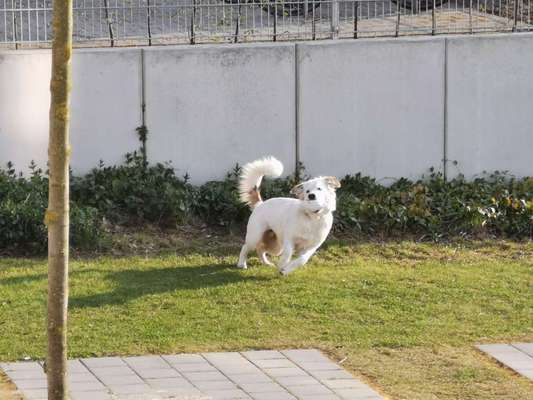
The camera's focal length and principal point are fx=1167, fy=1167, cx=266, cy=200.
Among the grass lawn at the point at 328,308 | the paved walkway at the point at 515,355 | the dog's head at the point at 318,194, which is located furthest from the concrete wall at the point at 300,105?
the paved walkway at the point at 515,355

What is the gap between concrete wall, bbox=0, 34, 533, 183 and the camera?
12719 mm

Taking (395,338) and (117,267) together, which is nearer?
(395,338)

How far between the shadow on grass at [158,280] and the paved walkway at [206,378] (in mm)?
1610

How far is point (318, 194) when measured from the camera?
33.9 ft

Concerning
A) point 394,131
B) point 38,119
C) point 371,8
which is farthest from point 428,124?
point 38,119

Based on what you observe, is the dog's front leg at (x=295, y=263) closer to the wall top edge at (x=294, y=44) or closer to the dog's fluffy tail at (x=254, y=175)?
the dog's fluffy tail at (x=254, y=175)

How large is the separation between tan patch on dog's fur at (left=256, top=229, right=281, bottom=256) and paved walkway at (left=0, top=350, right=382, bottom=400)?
2622mm

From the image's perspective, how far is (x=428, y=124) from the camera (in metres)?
13.5

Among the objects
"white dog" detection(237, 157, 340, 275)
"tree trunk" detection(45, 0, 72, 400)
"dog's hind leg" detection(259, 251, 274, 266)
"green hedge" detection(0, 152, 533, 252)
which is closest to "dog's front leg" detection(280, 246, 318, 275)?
"white dog" detection(237, 157, 340, 275)

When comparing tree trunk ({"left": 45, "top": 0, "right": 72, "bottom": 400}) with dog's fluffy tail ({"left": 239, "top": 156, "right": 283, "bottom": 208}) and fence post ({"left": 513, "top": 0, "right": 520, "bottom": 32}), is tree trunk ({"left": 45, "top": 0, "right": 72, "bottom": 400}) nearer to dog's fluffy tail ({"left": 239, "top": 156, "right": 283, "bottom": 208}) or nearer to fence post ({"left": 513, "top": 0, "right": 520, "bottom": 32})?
dog's fluffy tail ({"left": 239, "top": 156, "right": 283, "bottom": 208})

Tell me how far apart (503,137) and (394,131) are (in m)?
1.36

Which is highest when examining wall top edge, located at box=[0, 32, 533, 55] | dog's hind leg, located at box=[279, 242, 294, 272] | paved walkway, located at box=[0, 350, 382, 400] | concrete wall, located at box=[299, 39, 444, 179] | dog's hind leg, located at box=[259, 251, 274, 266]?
wall top edge, located at box=[0, 32, 533, 55]

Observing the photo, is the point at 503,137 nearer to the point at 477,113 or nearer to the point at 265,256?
the point at 477,113

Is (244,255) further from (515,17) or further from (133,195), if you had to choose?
(515,17)
